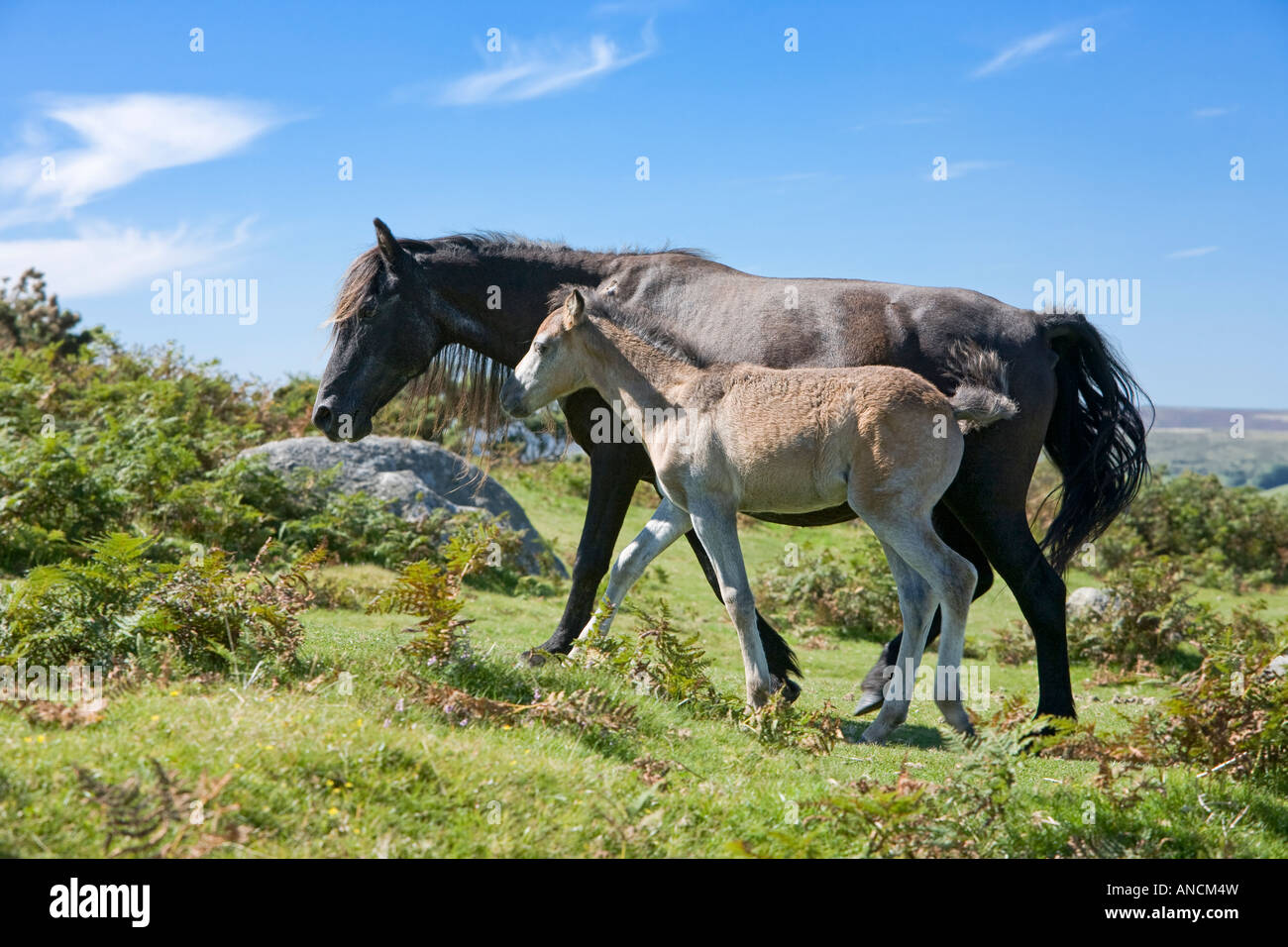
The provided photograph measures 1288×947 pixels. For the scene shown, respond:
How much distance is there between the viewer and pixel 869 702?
28.5 feet

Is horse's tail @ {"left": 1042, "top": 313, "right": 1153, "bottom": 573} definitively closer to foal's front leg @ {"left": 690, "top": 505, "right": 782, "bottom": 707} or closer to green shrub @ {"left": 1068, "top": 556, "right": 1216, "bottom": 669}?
foal's front leg @ {"left": 690, "top": 505, "right": 782, "bottom": 707}

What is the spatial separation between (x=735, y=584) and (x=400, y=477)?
1013 centimetres

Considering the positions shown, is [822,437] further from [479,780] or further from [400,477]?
[400,477]

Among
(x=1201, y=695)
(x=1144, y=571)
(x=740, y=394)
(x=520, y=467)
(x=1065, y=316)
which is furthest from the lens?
(x=520, y=467)

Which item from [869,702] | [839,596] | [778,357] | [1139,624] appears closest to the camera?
[778,357]

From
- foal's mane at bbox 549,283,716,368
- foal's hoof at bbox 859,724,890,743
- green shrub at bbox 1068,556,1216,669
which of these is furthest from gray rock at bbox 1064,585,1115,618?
foal's mane at bbox 549,283,716,368

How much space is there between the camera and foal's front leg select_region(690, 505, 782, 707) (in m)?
7.05

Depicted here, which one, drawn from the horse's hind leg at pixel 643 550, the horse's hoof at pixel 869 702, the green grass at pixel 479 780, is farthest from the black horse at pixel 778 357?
the green grass at pixel 479 780

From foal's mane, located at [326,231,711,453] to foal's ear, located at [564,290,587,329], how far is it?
1.44m

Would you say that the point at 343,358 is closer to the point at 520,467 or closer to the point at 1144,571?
the point at 1144,571

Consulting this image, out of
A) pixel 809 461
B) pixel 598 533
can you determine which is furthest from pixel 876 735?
pixel 598 533

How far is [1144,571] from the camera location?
14.8 meters
